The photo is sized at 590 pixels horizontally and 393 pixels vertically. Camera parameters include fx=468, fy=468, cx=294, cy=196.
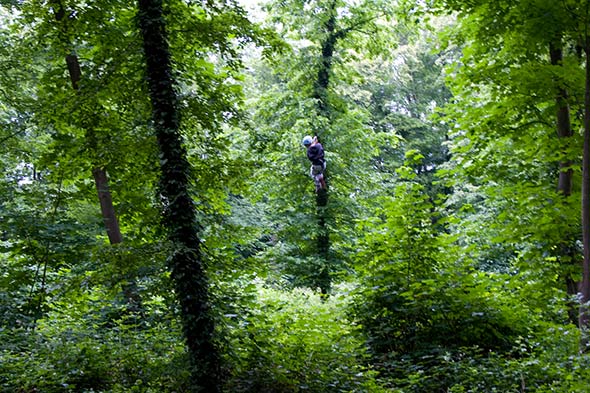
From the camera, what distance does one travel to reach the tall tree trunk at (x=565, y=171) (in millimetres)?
7315

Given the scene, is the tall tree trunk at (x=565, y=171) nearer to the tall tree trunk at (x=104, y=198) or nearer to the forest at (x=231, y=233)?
the forest at (x=231, y=233)

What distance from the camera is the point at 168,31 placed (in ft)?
18.5

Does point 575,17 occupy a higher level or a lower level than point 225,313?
higher

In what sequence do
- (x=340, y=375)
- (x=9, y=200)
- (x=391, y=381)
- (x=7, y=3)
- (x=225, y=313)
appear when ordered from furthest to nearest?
(x=7, y=3) < (x=9, y=200) < (x=391, y=381) < (x=340, y=375) < (x=225, y=313)

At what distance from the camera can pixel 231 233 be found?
5961 millimetres

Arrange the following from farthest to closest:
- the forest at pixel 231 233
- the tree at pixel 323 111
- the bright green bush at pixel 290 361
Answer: the tree at pixel 323 111 → the bright green bush at pixel 290 361 → the forest at pixel 231 233

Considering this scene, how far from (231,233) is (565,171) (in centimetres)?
553

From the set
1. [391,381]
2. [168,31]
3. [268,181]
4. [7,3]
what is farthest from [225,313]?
[268,181]

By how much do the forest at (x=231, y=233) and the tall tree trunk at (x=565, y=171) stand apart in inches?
1.3

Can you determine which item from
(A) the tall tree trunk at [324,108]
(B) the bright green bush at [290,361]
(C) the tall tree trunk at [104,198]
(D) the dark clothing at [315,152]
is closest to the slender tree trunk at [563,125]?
(B) the bright green bush at [290,361]

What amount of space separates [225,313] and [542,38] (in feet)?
18.5

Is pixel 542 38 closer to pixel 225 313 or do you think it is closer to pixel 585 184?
pixel 585 184

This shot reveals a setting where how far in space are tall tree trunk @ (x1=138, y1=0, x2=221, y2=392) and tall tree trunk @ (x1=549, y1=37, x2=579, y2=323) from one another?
18.4ft

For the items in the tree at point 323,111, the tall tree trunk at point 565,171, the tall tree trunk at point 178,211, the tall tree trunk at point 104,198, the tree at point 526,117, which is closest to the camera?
the tall tree trunk at point 178,211
